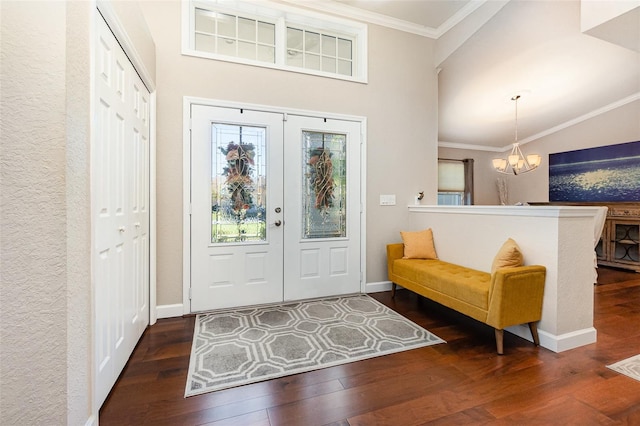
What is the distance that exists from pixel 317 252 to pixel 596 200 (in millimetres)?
5785

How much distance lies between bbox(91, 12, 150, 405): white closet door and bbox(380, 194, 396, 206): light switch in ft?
8.64

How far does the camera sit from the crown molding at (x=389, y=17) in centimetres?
330

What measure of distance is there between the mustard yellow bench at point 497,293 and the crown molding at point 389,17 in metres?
3.10

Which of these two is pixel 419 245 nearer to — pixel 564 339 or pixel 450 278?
pixel 450 278

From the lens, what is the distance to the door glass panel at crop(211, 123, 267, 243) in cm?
299

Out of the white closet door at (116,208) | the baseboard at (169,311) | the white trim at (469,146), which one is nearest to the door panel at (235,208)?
the baseboard at (169,311)

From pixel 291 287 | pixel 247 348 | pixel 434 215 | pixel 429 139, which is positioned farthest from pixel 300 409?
pixel 429 139

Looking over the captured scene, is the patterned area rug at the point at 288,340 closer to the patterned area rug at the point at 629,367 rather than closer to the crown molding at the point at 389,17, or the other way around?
the patterned area rug at the point at 629,367

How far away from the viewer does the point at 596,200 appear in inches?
214

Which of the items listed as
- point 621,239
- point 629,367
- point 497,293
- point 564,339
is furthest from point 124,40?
point 621,239

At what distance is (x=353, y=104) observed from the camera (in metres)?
3.50

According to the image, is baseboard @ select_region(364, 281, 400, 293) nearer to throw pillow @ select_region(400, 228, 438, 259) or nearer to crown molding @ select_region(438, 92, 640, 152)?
throw pillow @ select_region(400, 228, 438, 259)

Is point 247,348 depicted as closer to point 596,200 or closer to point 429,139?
point 429,139

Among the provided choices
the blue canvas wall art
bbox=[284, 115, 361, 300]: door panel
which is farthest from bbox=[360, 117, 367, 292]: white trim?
the blue canvas wall art
